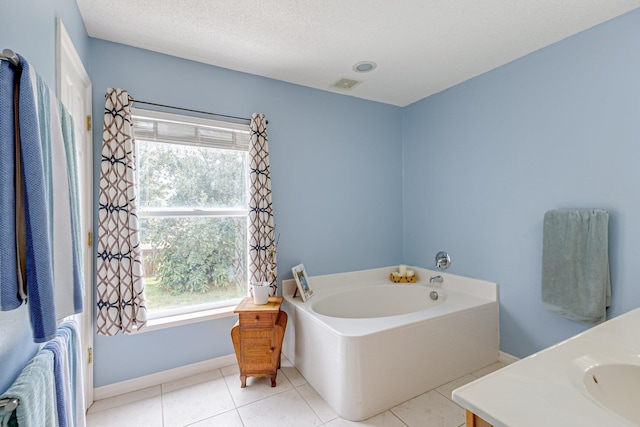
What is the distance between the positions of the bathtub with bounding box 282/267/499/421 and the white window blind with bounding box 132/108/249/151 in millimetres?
1287

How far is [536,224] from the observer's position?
223 centimetres

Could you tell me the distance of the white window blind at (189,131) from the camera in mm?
2162

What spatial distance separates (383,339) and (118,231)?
1.85m

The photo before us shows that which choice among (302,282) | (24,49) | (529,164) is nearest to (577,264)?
(529,164)

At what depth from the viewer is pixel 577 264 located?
196 cm

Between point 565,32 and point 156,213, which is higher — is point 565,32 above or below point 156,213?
above

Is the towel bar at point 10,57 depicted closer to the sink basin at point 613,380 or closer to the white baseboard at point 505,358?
the sink basin at point 613,380

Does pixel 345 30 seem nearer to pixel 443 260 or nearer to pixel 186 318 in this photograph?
pixel 443 260

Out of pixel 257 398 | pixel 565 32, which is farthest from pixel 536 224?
pixel 257 398

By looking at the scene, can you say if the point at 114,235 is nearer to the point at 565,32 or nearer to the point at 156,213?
the point at 156,213

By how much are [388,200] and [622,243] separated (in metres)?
1.82

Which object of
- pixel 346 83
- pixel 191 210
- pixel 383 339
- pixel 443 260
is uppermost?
pixel 346 83

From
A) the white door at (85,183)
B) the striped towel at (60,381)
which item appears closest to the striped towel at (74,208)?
the striped towel at (60,381)

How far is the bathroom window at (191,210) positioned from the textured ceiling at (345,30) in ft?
1.74
